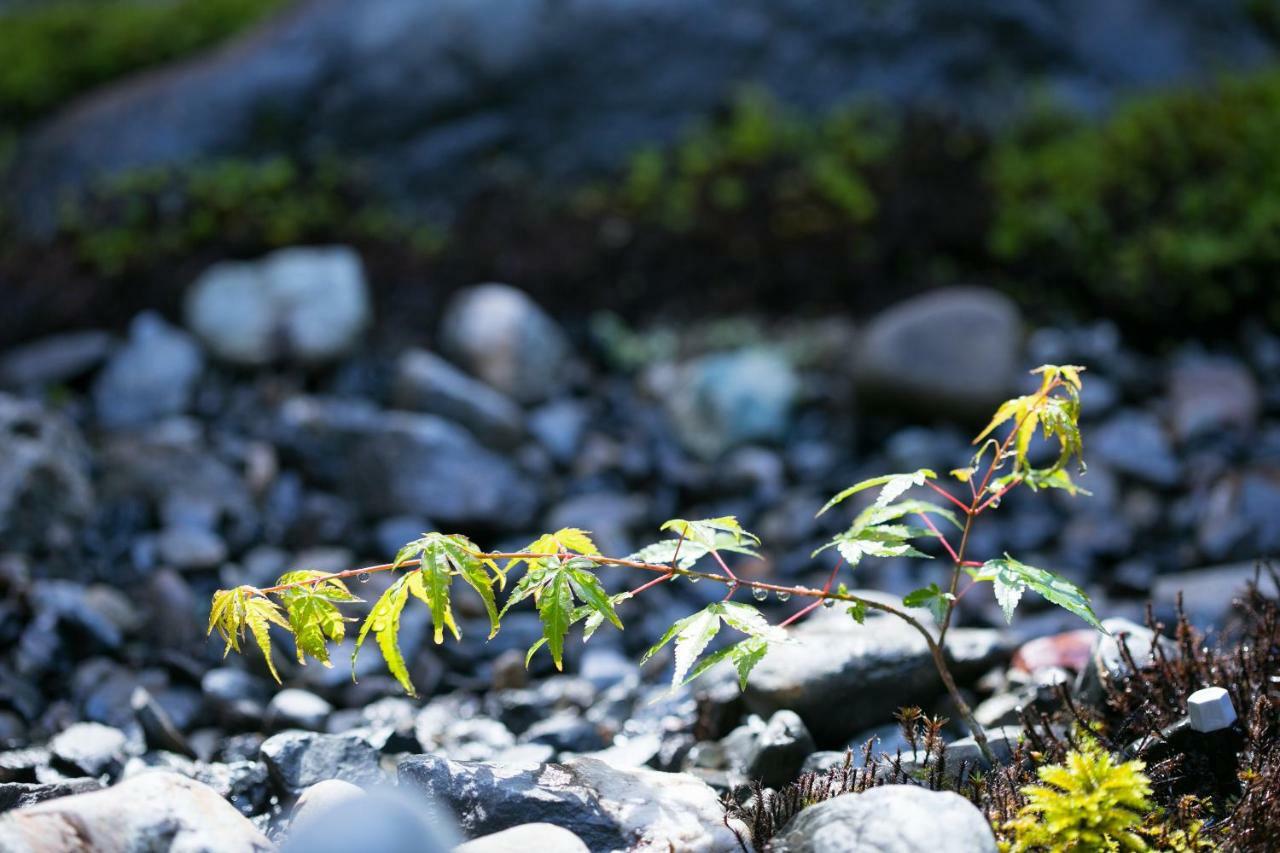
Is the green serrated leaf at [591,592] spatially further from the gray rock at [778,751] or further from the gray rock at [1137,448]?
the gray rock at [1137,448]

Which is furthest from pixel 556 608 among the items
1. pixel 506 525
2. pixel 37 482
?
pixel 37 482

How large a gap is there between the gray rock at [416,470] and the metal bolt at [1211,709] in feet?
10.6

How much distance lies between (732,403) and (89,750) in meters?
3.55

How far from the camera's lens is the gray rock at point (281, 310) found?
6191 millimetres

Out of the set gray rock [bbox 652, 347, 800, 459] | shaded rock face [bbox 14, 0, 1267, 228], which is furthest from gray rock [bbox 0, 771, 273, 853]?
shaded rock face [bbox 14, 0, 1267, 228]

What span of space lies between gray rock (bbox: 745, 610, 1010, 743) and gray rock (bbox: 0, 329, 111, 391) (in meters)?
4.32

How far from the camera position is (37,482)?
464 cm

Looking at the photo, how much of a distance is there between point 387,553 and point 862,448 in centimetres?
249

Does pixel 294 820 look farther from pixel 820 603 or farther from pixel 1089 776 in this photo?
pixel 1089 776

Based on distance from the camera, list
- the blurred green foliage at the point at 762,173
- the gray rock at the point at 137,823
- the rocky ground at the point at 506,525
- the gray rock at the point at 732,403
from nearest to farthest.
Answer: the gray rock at the point at 137,823 → the rocky ground at the point at 506,525 → the gray rock at the point at 732,403 → the blurred green foliage at the point at 762,173

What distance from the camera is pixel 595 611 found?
2379 millimetres

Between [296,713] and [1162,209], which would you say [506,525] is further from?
[1162,209]

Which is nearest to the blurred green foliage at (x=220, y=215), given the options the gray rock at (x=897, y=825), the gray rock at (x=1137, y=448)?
the gray rock at (x=1137, y=448)

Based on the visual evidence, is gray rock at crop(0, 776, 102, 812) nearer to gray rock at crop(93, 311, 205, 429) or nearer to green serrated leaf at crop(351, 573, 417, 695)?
green serrated leaf at crop(351, 573, 417, 695)
